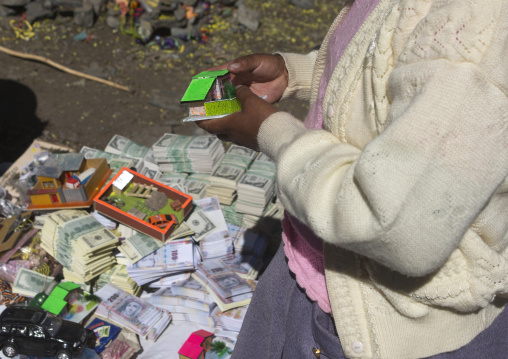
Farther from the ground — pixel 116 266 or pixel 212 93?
pixel 212 93

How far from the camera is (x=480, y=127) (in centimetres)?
102

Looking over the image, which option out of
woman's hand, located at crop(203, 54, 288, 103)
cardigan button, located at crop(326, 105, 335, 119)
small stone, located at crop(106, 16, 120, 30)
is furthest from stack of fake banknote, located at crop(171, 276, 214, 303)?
small stone, located at crop(106, 16, 120, 30)

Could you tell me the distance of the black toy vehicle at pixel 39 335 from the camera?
309 cm

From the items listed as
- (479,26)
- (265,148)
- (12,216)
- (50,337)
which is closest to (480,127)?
(479,26)

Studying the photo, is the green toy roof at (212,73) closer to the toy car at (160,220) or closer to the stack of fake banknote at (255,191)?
the toy car at (160,220)

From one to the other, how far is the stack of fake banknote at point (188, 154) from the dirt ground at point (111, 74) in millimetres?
1499

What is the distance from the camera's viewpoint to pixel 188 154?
4.35m

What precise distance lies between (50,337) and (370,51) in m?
2.89

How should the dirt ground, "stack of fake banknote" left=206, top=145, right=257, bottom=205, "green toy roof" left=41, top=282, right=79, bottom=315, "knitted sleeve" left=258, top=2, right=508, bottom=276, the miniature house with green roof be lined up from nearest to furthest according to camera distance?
"knitted sleeve" left=258, top=2, right=508, bottom=276, the miniature house with green roof, "green toy roof" left=41, top=282, right=79, bottom=315, "stack of fake banknote" left=206, top=145, right=257, bottom=205, the dirt ground

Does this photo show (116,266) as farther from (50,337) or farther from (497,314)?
(497,314)

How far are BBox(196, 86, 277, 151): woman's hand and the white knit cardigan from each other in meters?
0.10

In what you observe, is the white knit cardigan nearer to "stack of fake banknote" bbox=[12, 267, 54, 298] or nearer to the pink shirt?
the pink shirt

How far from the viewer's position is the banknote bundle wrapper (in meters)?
3.39

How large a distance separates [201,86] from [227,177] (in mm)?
2161
